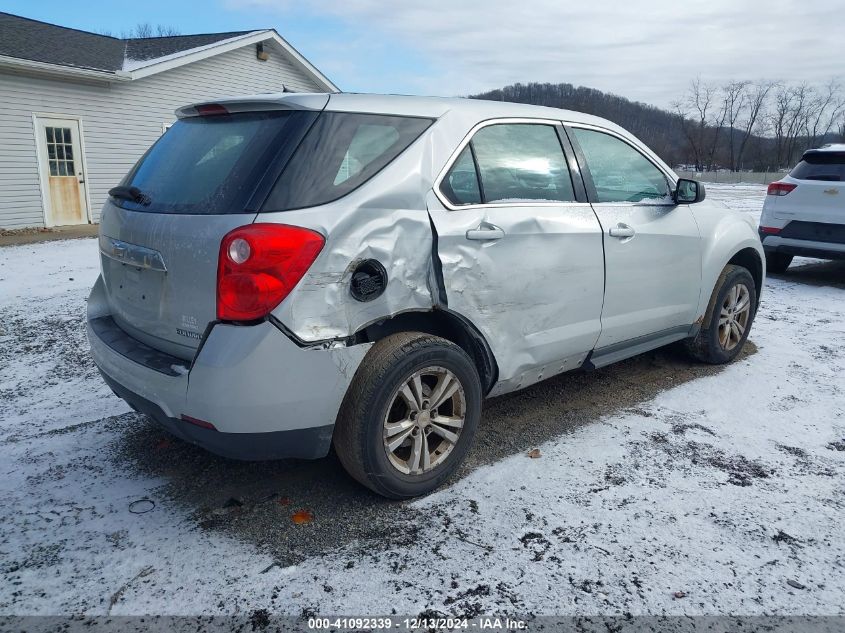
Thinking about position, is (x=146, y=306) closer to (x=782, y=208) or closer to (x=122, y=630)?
(x=122, y=630)

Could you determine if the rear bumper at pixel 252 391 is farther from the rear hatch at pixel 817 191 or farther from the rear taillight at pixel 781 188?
the rear taillight at pixel 781 188

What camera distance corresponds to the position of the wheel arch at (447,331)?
2.75 m

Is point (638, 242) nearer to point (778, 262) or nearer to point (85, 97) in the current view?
point (778, 262)

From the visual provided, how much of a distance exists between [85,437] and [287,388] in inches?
71.3

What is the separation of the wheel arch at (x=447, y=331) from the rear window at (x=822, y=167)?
23.3 feet

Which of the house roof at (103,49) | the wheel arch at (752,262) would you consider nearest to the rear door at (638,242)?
the wheel arch at (752,262)

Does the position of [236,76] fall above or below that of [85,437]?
above

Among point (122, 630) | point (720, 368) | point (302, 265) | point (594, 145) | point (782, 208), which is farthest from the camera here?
point (782, 208)

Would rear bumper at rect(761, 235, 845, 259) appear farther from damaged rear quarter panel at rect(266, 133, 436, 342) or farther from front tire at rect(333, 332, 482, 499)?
damaged rear quarter panel at rect(266, 133, 436, 342)

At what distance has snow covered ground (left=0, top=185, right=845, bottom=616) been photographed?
232 cm

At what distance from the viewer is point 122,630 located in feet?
6.98

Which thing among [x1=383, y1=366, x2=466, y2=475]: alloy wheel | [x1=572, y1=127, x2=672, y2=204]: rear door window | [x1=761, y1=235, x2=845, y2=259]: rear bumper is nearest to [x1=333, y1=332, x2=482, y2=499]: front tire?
[x1=383, y1=366, x2=466, y2=475]: alloy wheel

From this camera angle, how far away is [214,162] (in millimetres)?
2771

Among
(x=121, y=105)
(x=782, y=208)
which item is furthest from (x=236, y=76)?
(x=782, y=208)
